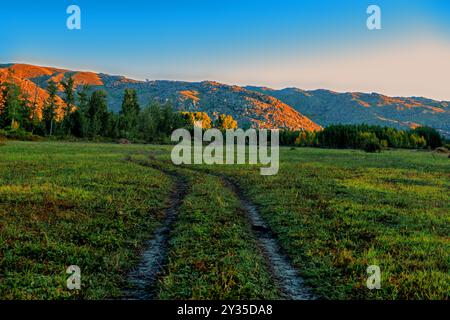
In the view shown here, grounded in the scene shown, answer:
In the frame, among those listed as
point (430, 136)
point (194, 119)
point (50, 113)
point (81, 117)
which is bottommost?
point (430, 136)

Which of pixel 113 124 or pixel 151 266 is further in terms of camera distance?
pixel 113 124

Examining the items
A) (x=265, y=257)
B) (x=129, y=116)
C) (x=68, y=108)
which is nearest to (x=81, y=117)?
(x=68, y=108)

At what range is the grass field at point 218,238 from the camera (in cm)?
995

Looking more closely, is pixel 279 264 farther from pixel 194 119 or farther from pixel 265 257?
pixel 194 119

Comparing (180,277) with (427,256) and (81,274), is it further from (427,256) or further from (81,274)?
(427,256)

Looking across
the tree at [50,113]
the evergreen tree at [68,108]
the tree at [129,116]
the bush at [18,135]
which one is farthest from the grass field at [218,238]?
the tree at [129,116]

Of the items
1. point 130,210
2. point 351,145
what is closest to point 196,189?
point 130,210

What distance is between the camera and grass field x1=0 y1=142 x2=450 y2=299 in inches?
392

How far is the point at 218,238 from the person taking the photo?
47.8 ft

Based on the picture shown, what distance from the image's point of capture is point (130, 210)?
62.2 ft

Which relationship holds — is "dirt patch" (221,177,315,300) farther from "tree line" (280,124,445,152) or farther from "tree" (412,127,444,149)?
"tree" (412,127,444,149)

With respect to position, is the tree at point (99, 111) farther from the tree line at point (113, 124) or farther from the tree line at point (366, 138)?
the tree line at point (366, 138)

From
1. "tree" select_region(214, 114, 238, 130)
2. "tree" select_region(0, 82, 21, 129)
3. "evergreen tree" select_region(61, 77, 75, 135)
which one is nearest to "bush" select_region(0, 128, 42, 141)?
"tree" select_region(0, 82, 21, 129)
